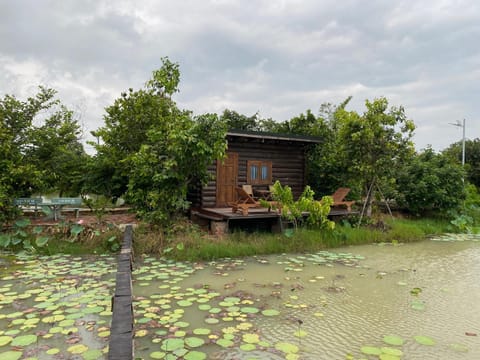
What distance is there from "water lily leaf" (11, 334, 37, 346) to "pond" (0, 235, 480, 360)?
0.01 m

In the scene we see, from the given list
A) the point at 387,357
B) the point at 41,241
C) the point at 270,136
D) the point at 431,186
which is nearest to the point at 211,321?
the point at 387,357

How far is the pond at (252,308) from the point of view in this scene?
313cm

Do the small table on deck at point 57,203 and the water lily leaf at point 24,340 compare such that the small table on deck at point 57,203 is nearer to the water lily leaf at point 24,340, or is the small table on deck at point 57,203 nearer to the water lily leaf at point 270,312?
the water lily leaf at point 24,340

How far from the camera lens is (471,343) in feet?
10.8

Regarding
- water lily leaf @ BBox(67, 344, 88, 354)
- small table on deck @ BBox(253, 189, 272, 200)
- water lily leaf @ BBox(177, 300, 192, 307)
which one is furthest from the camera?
small table on deck @ BBox(253, 189, 272, 200)

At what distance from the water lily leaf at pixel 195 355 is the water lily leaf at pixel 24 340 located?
59.2 inches

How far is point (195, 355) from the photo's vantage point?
9.73 feet

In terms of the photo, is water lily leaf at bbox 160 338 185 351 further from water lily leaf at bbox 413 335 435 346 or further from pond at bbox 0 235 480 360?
water lily leaf at bbox 413 335 435 346

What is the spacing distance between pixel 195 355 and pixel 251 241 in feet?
15.4

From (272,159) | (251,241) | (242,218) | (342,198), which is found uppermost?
(272,159)

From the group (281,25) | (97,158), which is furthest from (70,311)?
(281,25)

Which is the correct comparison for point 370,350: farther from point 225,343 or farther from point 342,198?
point 342,198

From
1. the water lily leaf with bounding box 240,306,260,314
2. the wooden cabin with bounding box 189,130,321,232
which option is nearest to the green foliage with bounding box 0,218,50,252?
the wooden cabin with bounding box 189,130,321,232

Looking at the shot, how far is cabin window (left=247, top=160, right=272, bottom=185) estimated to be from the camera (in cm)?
1080
